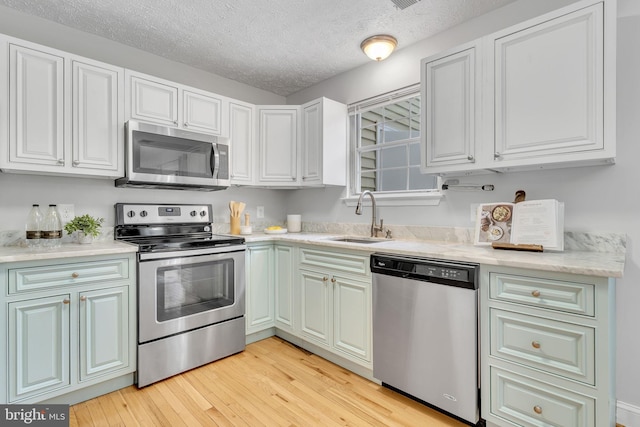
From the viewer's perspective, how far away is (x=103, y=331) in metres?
2.04

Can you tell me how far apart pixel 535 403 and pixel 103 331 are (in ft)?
7.90

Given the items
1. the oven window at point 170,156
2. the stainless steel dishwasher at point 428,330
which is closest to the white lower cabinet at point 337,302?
the stainless steel dishwasher at point 428,330

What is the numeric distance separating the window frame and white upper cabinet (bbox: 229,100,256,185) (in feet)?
3.21

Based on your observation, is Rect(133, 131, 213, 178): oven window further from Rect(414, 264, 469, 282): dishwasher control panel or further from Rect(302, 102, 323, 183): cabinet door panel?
Rect(414, 264, 469, 282): dishwasher control panel

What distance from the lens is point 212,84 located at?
3322mm

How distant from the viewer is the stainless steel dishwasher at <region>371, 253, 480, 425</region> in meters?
1.71

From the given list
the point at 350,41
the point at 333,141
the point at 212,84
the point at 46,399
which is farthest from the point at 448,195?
the point at 46,399

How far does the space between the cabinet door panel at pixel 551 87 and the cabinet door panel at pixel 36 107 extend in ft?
9.12

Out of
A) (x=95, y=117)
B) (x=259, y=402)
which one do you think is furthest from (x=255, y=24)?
(x=259, y=402)

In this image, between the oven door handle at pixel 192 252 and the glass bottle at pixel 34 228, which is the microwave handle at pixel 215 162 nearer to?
the oven door handle at pixel 192 252

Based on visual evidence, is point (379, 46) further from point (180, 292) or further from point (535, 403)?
point (535, 403)

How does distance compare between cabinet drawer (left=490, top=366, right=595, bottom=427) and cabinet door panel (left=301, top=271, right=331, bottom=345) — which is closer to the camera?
cabinet drawer (left=490, top=366, right=595, bottom=427)

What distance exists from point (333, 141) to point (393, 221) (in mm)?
986

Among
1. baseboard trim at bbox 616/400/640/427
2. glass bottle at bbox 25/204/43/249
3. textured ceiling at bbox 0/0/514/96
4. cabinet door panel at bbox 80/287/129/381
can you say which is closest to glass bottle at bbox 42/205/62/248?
glass bottle at bbox 25/204/43/249
